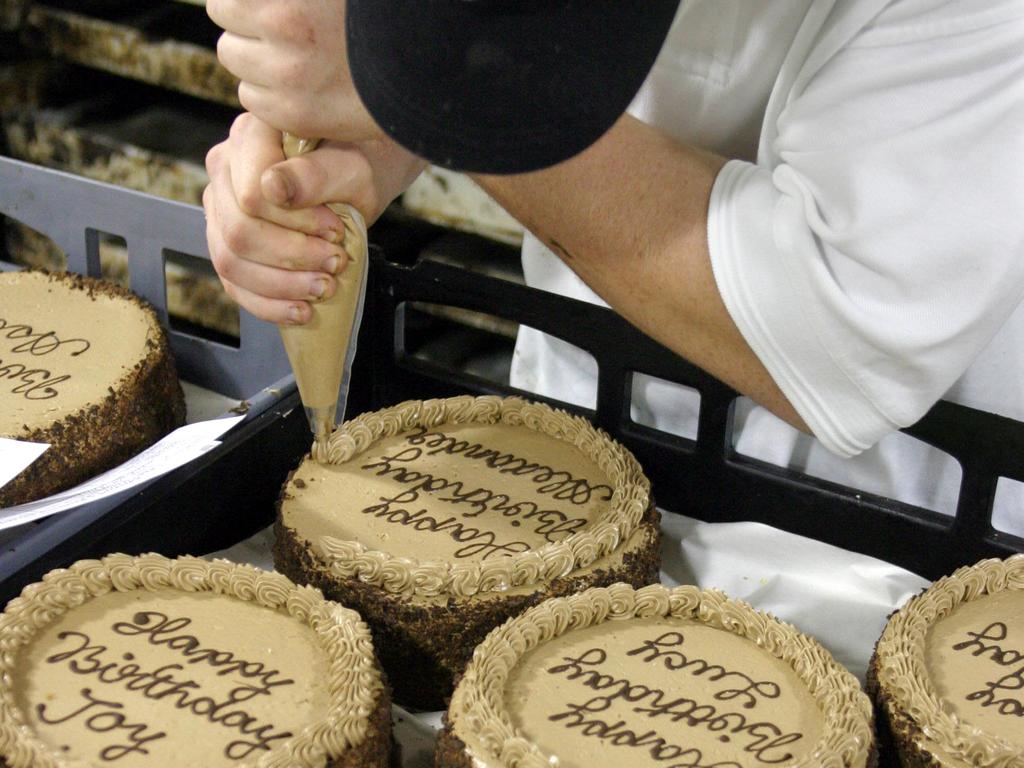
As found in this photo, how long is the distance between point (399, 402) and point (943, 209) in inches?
35.5

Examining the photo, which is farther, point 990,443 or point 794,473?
point 794,473

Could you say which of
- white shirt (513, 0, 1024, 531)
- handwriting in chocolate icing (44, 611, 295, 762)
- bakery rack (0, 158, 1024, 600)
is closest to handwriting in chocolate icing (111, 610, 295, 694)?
handwriting in chocolate icing (44, 611, 295, 762)

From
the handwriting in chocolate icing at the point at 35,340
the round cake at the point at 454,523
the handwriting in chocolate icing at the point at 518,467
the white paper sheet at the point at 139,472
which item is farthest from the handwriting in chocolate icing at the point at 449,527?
the handwriting in chocolate icing at the point at 35,340

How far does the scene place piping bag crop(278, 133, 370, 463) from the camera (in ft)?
4.01

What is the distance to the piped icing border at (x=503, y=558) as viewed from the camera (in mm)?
1288

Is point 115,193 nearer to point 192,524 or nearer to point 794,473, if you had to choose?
point 192,524

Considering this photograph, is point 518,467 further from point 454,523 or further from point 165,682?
point 165,682

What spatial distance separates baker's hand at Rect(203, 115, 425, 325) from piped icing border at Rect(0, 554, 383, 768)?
0.29 meters

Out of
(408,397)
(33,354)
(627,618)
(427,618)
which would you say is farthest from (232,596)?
(33,354)

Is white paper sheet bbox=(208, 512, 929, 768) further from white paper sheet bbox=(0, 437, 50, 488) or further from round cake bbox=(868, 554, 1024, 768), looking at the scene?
white paper sheet bbox=(0, 437, 50, 488)

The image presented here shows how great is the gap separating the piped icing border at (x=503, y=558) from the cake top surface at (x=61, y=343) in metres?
0.39

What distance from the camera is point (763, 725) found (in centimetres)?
113

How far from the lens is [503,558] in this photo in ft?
4.29

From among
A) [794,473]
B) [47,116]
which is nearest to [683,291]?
[794,473]
